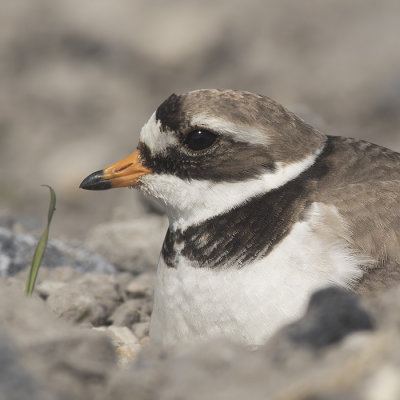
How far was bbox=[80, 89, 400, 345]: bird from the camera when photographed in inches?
147

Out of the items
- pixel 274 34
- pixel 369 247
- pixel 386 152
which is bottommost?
pixel 369 247

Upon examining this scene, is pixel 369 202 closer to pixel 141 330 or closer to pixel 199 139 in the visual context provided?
pixel 199 139

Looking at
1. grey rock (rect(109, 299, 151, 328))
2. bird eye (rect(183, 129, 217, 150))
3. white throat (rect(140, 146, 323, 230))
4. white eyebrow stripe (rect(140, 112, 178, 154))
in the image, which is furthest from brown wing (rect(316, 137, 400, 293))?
grey rock (rect(109, 299, 151, 328))

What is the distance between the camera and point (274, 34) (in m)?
12.8

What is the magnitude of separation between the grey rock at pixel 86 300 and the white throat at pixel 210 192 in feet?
2.51

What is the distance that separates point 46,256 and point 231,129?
6.08ft

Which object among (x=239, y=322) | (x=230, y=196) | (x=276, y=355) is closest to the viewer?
(x=276, y=355)

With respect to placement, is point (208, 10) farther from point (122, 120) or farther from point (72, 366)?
point (72, 366)

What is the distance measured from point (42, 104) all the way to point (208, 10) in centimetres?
319

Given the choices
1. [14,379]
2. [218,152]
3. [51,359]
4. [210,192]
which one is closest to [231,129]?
[218,152]

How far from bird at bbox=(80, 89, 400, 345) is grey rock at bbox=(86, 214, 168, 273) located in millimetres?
1458

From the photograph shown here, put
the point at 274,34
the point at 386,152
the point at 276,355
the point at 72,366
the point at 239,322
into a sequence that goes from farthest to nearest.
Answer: the point at 274,34 → the point at 386,152 → the point at 239,322 → the point at 72,366 → the point at 276,355

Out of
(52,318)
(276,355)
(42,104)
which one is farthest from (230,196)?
(42,104)

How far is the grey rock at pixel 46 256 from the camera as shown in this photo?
16.5 ft
